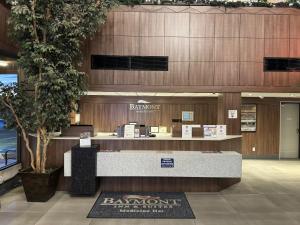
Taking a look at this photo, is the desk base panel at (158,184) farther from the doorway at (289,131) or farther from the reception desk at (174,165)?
the doorway at (289,131)

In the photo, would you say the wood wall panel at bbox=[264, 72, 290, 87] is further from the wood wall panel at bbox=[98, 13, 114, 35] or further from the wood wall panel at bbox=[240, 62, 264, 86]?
the wood wall panel at bbox=[98, 13, 114, 35]

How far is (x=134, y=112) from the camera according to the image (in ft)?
35.3

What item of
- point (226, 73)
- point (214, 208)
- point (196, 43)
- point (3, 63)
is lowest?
point (214, 208)

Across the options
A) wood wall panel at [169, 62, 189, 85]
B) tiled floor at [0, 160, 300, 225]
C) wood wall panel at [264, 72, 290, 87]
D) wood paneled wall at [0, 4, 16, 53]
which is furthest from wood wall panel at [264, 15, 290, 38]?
wood paneled wall at [0, 4, 16, 53]

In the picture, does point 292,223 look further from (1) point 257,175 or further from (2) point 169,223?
(1) point 257,175

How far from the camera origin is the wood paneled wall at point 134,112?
1067cm

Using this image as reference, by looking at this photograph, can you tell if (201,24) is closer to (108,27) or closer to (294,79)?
(108,27)

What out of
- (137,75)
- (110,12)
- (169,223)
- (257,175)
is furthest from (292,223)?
(110,12)

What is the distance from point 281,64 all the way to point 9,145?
6679mm

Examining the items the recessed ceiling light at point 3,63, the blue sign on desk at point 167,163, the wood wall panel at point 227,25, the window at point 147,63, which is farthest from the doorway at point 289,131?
the recessed ceiling light at point 3,63

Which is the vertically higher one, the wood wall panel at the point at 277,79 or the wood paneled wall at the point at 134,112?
the wood wall panel at the point at 277,79

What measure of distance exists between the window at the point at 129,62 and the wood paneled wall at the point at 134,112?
10.1 feet

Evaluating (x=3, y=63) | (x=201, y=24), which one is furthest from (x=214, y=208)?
(x=3, y=63)

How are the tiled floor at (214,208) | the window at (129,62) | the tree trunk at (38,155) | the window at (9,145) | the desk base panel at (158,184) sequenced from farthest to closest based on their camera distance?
the window at (129,62)
the window at (9,145)
the desk base panel at (158,184)
the tree trunk at (38,155)
the tiled floor at (214,208)
